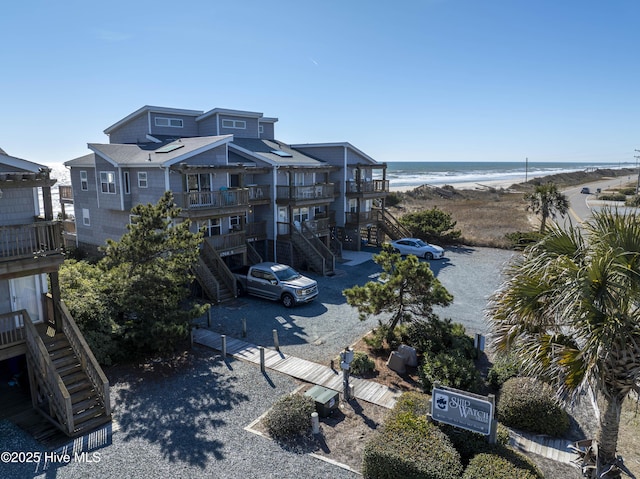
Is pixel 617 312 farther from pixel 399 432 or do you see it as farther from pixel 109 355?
pixel 109 355

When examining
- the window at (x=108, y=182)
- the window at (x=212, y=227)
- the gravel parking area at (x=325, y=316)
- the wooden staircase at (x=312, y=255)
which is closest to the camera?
the gravel parking area at (x=325, y=316)

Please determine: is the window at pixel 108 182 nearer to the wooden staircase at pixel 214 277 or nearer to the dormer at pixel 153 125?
the dormer at pixel 153 125

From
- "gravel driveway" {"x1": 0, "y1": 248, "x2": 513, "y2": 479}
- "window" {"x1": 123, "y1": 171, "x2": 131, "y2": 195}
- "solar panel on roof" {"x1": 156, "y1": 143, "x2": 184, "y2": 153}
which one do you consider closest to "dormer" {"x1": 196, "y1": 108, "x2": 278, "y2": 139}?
"solar panel on roof" {"x1": 156, "y1": 143, "x2": 184, "y2": 153}

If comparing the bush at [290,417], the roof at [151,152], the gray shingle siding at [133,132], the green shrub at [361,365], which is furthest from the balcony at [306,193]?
the bush at [290,417]

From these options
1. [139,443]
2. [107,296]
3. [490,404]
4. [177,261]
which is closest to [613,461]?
[490,404]

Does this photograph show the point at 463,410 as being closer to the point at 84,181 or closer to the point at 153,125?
the point at 84,181

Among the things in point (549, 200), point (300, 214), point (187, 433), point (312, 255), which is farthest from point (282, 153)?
point (187, 433)
